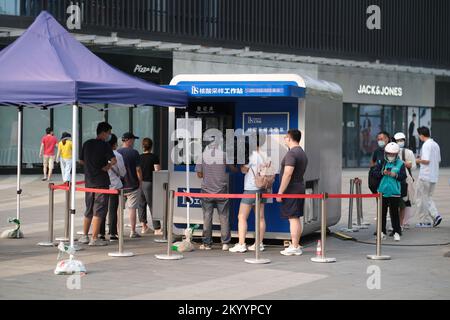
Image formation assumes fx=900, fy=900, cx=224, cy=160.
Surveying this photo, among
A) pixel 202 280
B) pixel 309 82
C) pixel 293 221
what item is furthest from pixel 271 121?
pixel 202 280

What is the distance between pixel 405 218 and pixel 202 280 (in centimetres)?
706

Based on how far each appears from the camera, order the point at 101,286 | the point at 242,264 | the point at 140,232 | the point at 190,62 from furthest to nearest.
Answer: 1. the point at 190,62
2. the point at 140,232
3. the point at 242,264
4. the point at 101,286

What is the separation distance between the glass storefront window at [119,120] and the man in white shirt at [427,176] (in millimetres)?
19804

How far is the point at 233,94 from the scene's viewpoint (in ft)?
43.8

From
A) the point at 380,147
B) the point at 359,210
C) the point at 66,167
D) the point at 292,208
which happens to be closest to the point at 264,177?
the point at 292,208

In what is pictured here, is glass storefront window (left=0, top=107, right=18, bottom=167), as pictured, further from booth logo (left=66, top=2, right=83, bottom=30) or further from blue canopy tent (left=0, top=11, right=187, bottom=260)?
blue canopy tent (left=0, top=11, right=187, bottom=260)

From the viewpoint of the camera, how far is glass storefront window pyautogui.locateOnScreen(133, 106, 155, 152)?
36.1 m

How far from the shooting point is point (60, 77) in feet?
37.6

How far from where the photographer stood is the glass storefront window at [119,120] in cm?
3534

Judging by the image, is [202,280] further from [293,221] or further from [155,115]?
[155,115]

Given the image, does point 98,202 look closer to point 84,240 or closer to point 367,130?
point 84,240

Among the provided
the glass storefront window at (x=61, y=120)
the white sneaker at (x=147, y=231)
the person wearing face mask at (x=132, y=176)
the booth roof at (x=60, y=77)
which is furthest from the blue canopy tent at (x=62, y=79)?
the glass storefront window at (x=61, y=120)

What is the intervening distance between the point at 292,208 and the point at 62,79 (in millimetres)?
3692

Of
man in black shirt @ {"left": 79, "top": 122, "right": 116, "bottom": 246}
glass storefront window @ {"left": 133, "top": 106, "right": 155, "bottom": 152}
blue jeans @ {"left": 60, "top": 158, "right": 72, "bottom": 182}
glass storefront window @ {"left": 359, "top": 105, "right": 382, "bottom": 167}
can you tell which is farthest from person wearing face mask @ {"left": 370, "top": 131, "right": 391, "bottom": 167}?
glass storefront window @ {"left": 359, "top": 105, "right": 382, "bottom": 167}
